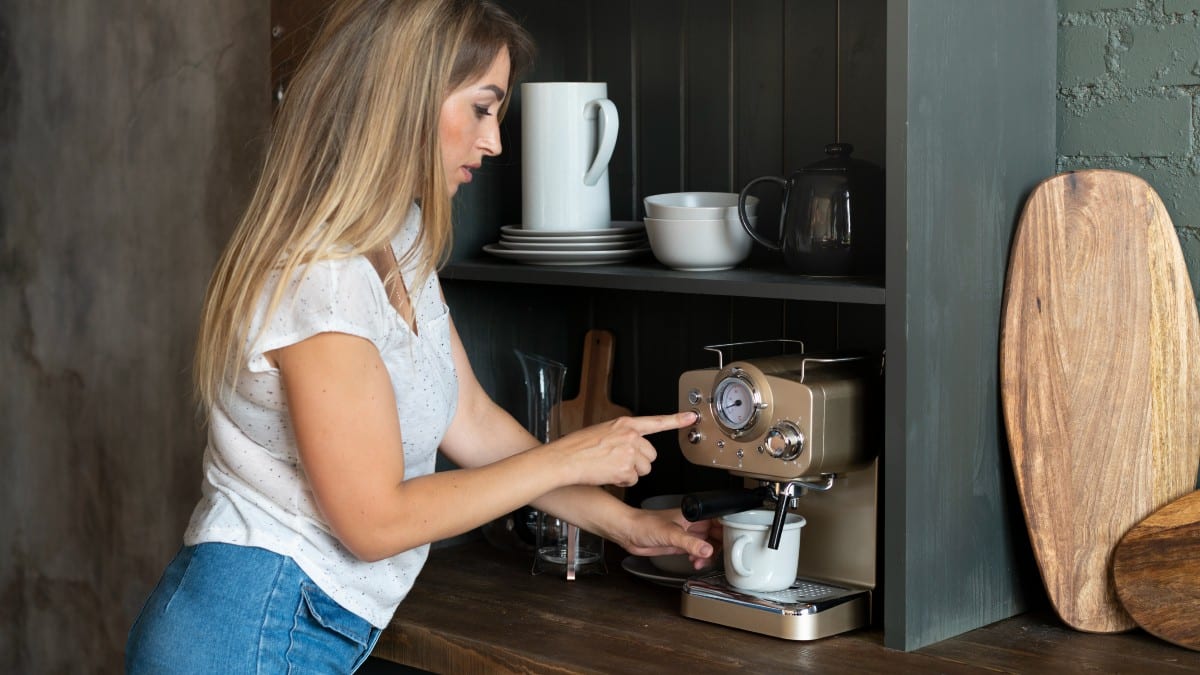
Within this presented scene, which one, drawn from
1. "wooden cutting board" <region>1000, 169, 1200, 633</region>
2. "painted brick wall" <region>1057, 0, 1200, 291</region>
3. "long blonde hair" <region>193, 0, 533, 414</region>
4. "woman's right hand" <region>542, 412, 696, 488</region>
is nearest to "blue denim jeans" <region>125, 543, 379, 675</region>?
"long blonde hair" <region>193, 0, 533, 414</region>

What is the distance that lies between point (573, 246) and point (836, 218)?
0.45m

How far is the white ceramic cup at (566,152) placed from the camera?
Answer: 2.03 m

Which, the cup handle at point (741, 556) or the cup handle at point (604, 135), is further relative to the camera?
the cup handle at point (604, 135)

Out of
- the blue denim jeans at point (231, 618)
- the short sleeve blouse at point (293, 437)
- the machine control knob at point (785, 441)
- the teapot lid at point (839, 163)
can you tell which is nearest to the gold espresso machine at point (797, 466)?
the machine control knob at point (785, 441)

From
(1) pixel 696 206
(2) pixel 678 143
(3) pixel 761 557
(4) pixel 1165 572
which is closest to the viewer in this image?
(4) pixel 1165 572

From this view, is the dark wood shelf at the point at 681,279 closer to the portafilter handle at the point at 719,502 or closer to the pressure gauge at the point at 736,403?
the pressure gauge at the point at 736,403

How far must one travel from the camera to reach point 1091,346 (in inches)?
67.2

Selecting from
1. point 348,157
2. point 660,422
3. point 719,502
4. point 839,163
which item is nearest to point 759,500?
point 719,502

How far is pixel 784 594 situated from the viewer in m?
1.74

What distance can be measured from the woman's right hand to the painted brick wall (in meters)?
0.69

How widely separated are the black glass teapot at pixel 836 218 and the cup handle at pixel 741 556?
1.15 ft

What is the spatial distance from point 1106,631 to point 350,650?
92 cm

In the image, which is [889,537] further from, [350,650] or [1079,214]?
[350,650]

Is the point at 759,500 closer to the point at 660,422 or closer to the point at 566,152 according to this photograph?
the point at 660,422
